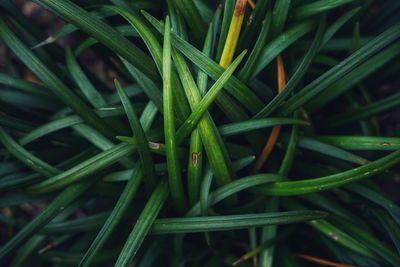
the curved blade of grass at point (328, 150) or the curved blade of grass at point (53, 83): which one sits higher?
the curved blade of grass at point (53, 83)

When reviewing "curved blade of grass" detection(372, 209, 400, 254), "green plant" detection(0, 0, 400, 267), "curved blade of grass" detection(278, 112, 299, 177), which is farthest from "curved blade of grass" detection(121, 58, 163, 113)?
"curved blade of grass" detection(372, 209, 400, 254)

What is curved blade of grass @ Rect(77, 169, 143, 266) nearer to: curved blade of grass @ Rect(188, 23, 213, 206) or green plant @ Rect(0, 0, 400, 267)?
green plant @ Rect(0, 0, 400, 267)

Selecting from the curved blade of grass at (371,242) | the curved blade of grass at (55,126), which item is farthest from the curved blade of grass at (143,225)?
the curved blade of grass at (371,242)

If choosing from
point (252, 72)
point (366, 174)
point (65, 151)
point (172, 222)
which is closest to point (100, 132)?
point (65, 151)

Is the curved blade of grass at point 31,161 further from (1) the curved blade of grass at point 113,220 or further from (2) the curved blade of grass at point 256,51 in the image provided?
(2) the curved blade of grass at point 256,51

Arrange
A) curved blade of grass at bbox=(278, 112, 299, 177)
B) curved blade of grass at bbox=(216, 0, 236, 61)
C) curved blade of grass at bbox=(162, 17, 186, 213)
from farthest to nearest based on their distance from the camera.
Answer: curved blade of grass at bbox=(278, 112, 299, 177) < curved blade of grass at bbox=(216, 0, 236, 61) < curved blade of grass at bbox=(162, 17, 186, 213)

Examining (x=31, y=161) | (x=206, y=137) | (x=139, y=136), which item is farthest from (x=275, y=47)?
(x=31, y=161)

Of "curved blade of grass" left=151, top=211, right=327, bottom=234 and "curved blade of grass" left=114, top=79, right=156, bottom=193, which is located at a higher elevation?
"curved blade of grass" left=114, top=79, right=156, bottom=193

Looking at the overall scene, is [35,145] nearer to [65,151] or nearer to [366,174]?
[65,151]
